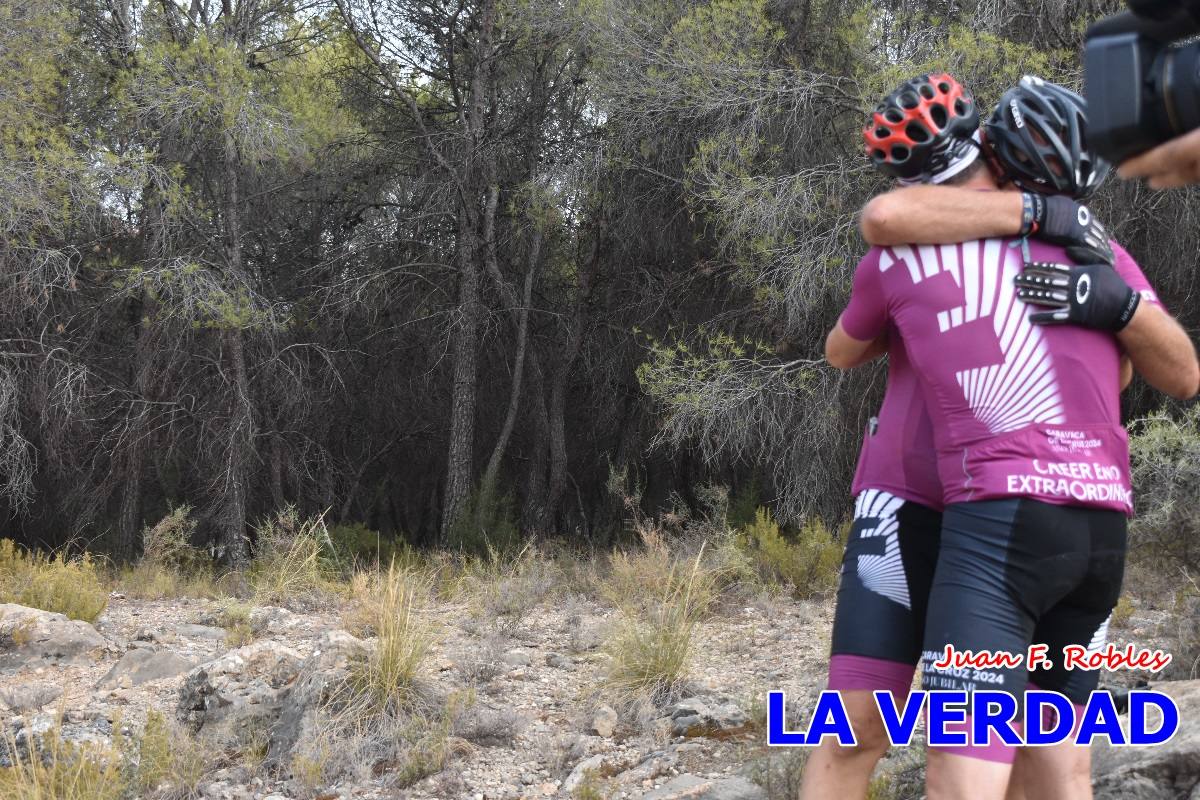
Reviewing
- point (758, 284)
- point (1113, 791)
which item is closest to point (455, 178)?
point (758, 284)

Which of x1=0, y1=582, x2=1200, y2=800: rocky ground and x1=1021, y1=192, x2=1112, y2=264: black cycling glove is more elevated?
x1=1021, y1=192, x2=1112, y2=264: black cycling glove

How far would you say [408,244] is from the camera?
14805mm

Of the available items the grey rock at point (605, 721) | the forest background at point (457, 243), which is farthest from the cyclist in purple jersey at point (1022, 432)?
the forest background at point (457, 243)

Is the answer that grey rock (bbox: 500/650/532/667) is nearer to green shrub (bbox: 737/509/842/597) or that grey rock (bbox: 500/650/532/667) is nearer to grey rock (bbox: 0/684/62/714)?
grey rock (bbox: 0/684/62/714)

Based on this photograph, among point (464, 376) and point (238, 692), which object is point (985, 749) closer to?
point (238, 692)

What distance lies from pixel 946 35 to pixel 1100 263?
7932 millimetres

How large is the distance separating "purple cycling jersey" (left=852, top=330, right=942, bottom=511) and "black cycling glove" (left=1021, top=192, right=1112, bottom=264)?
1.12ft

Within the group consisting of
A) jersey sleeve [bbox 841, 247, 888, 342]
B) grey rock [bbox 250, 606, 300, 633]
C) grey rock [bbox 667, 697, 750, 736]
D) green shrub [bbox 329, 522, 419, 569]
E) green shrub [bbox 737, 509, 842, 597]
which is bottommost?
green shrub [bbox 329, 522, 419, 569]

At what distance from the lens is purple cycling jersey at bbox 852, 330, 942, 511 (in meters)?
2.13

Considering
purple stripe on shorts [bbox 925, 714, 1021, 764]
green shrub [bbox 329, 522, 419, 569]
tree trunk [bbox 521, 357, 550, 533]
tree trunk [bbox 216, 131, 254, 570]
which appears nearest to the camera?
purple stripe on shorts [bbox 925, 714, 1021, 764]

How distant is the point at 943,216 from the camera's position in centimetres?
203

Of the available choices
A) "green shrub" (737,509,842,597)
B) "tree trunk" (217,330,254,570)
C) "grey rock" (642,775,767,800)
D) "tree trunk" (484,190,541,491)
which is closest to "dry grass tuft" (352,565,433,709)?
"grey rock" (642,775,767,800)

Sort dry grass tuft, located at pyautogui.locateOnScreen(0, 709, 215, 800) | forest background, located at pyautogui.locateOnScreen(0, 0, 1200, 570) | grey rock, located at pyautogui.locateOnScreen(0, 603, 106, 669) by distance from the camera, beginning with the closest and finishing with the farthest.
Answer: dry grass tuft, located at pyautogui.locateOnScreen(0, 709, 215, 800), grey rock, located at pyautogui.locateOnScreen(0, 603, 106, 669), forest background, located at pyautogui.locateOnScreen(0, 0, 1200, 570)

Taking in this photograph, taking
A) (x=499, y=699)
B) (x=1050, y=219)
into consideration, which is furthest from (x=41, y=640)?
(x=1050, y=219)
